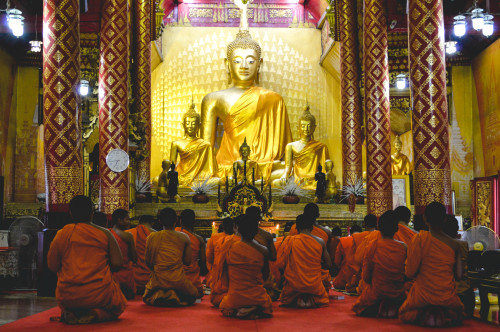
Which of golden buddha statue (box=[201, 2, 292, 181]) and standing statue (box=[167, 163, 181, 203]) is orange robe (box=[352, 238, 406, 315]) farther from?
golden buddha statue (box=[201, 2, 292, 181])

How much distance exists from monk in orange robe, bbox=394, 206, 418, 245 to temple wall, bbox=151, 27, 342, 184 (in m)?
12.3

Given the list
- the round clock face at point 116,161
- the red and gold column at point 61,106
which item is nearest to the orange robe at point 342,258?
the red and gold column at point 61,106

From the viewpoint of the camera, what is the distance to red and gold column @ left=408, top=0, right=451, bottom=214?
9.02 metres

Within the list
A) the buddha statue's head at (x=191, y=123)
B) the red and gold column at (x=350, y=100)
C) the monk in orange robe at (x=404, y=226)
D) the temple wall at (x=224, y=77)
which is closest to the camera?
the monk in orange robe at (x=404, y=226)

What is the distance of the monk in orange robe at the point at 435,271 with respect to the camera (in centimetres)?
562

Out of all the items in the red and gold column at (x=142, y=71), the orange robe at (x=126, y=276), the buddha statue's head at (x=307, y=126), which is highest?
the red and gold column at (x=142, y=71)

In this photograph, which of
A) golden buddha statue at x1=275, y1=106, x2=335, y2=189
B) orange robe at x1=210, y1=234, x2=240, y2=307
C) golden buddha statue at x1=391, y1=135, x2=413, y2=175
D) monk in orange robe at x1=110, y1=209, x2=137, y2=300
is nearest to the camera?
orange robe at x1=210, y1=234, x2=240, y2=307

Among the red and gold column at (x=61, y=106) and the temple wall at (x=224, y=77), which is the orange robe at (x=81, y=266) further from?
the temple wall at (x=224, y=77)

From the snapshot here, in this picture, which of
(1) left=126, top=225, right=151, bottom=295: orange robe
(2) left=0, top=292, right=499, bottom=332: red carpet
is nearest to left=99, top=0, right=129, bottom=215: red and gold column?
(1) left=126, top=225, right=151, bottom=295: orange robe

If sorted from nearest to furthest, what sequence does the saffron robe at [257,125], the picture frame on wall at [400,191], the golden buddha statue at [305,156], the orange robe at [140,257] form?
the orange robe at [140,257] → the picture frame on wall at [400,191] → the golden buddha statue at [305,156] → the saffron robe at [257,125]

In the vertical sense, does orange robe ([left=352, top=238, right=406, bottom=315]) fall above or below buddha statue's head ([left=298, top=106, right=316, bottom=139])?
below

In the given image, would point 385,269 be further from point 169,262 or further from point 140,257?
point 140,257

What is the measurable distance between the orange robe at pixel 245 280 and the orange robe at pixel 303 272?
0.81 meters

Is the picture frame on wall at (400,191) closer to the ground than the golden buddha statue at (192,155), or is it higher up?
closer to the ground
